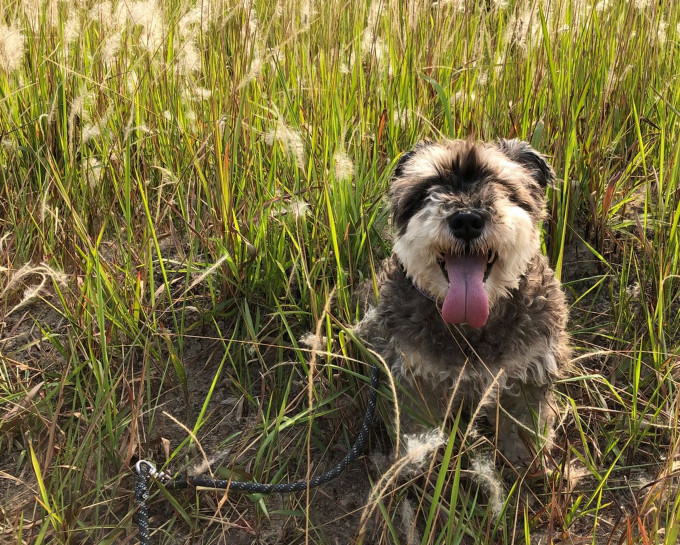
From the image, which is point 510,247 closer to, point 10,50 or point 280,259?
point 280,259

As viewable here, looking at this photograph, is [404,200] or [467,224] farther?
[404,200]

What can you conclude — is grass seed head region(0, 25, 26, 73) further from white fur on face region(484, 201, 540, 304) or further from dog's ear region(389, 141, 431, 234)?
white fur on face region(484, 201, 540, 304)

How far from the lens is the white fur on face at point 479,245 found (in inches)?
Result: 110

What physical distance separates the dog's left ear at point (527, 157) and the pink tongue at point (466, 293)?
0.75 m

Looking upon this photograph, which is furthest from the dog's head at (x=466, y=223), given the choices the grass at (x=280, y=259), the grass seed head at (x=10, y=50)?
the grass seed head at (x=10, y=50)

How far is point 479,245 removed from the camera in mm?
2814

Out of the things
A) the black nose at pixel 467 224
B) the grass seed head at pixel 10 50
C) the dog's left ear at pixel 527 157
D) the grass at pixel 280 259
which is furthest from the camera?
the grass seed head at pixel 10 50

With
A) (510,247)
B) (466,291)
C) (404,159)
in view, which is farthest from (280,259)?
(510,247)

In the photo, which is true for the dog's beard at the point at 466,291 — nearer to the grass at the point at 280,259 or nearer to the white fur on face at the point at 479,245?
the white fur on face at the point at 479,245

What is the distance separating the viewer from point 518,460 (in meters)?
3.52

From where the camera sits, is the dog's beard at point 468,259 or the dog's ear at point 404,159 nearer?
the dog's beard at point 468,259

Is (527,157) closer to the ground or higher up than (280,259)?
higher up

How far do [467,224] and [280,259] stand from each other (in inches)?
51.9

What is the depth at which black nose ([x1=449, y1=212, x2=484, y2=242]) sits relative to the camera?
2768 mm
